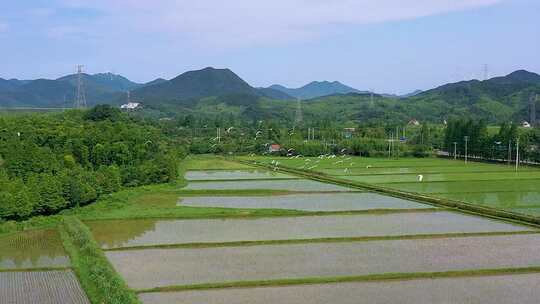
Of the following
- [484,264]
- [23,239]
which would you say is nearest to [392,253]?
[484,264]

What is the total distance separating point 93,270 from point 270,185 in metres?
20.8

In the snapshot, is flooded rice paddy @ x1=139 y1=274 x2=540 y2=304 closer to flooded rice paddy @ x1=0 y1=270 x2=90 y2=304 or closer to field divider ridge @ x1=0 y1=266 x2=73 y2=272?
flooded rice paddy @ x1=0 y1=270 x2=90 y2=304

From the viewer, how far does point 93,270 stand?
1546 centimetres

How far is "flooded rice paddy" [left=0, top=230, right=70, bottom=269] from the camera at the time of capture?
17234mm

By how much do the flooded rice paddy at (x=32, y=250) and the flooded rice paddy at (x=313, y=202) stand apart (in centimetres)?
814

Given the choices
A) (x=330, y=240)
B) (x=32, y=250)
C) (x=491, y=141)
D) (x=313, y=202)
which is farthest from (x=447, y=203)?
(x=491, y=141)

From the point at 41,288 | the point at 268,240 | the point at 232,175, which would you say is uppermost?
the point at 232,175

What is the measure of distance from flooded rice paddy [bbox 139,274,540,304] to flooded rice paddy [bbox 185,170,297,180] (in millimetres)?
26296

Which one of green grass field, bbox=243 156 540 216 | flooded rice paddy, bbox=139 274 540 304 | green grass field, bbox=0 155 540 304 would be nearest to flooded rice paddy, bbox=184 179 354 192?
green grass field, bbox=0 155 540 304

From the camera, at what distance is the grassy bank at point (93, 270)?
43.6ft

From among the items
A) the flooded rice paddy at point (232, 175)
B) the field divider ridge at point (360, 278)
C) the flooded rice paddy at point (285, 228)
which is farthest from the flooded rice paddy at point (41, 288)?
the flooded rice paddy at point (232, 175)

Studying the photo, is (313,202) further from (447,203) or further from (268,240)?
(268,240)

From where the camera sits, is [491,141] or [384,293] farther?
[491,141]

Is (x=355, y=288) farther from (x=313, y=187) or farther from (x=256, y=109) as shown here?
(x=256, y=109)
